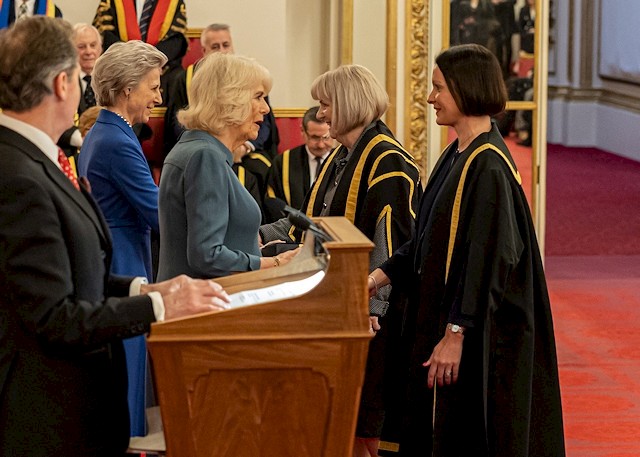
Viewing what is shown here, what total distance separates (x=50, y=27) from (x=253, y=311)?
696mm

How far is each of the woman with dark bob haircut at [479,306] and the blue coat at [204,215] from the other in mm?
558

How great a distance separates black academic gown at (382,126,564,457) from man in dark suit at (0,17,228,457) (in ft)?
3.79

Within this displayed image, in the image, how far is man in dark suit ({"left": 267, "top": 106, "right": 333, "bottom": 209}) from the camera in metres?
6.30

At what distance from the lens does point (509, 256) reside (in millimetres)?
3279

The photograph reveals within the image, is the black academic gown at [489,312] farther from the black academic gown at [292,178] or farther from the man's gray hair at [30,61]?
the black academic gown at [292,178]

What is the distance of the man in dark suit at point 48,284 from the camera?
7.29 feet

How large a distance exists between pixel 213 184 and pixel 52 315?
112cm

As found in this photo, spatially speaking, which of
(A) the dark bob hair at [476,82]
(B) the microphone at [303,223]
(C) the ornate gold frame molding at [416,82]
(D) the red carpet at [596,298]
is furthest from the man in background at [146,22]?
(B) the microphone at [303,223]

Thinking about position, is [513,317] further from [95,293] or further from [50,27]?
[50,27]

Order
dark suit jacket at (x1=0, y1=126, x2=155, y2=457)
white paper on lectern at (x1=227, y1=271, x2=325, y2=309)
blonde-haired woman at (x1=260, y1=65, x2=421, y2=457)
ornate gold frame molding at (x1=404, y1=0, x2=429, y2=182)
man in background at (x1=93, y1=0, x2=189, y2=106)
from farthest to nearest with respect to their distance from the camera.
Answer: ornate gold frame molding at (x1=404, y1=0, x2=429, y2=182)
man in background at (x1=93, y1=0, x2=189, y2=106)
blonde-haired woman at (x1=260, y1=65, x2=421, y2=457)
white paper on lectern at (x1=227, y1=271, x2=325, y2=309)
dark suit jacket at (x1=0, y1=126, x2=155, y2=457)

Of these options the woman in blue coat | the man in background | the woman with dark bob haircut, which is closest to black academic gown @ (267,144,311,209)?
the man in background

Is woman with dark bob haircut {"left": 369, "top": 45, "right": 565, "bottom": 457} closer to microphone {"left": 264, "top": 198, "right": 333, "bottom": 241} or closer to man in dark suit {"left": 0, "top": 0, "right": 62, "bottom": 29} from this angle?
microphone {"left": 264, "top": 198, "right": 333, "bottom": 241}

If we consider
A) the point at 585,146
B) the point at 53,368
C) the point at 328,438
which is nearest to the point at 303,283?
the point at 328,438

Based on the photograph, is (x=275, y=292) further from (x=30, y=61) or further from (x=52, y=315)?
(x=30, y=61)
